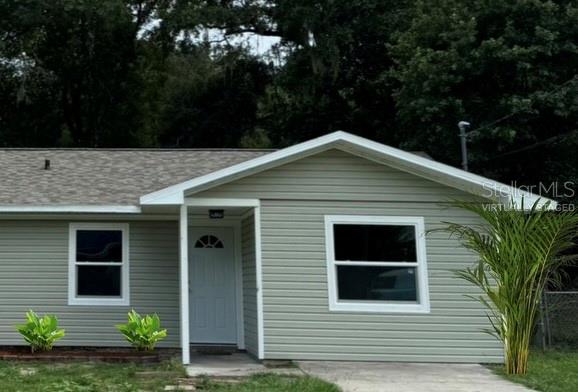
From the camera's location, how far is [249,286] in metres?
9.74

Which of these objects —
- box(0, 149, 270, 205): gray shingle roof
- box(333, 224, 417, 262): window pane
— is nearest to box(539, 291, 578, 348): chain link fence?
box(333, 224, 417, 262): window pane

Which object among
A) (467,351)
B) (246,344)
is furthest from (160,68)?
(467,351)

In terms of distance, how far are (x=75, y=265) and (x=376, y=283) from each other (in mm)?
4813

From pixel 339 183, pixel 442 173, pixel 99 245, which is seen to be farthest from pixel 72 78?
pixel 442 173

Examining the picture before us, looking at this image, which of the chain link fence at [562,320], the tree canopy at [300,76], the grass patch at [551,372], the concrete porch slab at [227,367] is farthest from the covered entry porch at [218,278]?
the tree canopy at [300,76]

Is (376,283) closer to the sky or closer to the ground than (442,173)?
closer to the ground

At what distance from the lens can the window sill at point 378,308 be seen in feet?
29.3

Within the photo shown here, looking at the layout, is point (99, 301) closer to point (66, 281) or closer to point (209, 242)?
point (66, 281)

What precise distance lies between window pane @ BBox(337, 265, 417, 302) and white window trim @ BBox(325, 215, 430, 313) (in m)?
0.08

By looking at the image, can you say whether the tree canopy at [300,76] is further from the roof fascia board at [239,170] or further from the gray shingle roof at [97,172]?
the roof fascia board at [239,170]

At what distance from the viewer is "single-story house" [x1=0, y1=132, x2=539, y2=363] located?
349 inches

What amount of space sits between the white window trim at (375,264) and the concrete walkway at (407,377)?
0.78m

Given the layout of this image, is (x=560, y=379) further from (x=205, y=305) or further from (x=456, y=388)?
(x=205, y=305)

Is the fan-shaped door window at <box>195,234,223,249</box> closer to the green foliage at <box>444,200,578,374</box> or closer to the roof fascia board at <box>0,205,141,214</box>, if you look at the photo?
the roof fascia board at <box>0,205,141,214</box>
